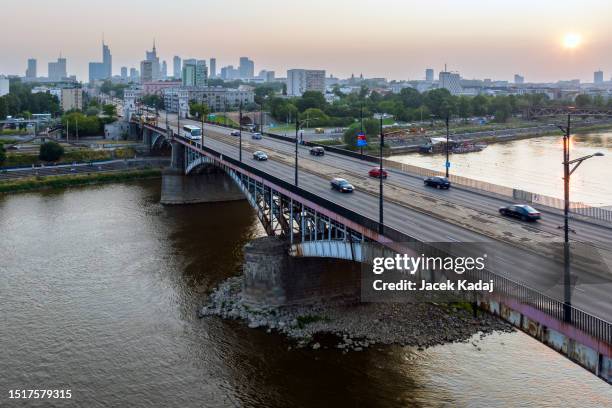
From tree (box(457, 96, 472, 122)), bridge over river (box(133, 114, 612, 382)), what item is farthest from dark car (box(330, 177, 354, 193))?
tree (box(457, 96, 472, 122))

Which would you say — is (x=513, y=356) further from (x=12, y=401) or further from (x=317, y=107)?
(x=317, y=107)

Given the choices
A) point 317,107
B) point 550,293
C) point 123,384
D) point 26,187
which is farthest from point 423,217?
point 317,107

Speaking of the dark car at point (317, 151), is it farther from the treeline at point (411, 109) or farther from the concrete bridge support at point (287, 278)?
the treeline at point (411, 109)

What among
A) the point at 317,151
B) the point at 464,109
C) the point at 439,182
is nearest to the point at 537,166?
the point at 317,151

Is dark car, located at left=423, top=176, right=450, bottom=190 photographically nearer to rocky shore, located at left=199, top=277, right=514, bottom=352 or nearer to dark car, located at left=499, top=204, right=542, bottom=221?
rocky shore, located at left=199, top=277, right=514, bottom=352

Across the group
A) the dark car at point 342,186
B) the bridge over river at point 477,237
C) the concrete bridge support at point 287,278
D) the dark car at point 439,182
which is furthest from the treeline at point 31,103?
the dark car at point 439,182
